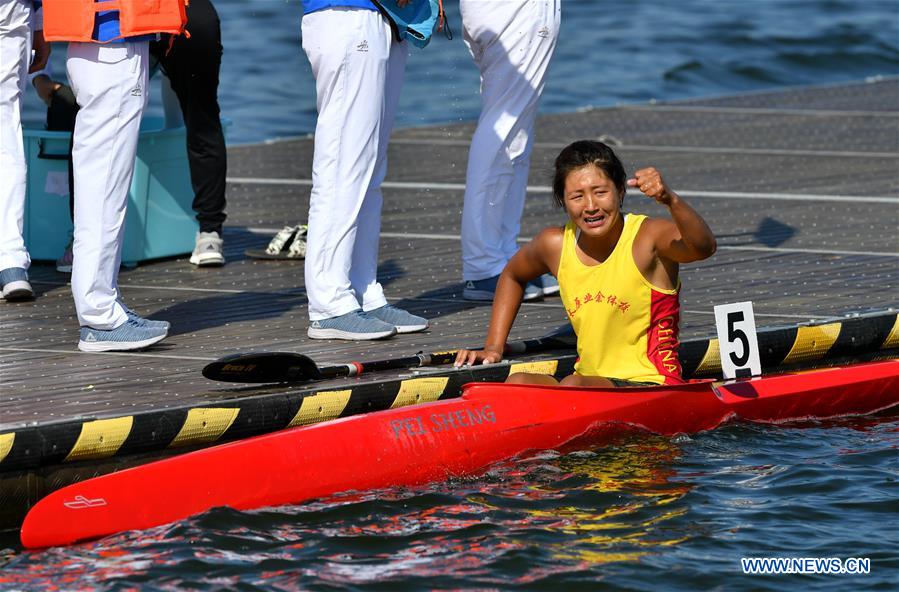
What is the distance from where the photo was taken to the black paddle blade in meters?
5.88

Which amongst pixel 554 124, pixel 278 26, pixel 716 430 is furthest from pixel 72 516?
pixel 278 26

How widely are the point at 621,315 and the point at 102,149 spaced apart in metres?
2.10

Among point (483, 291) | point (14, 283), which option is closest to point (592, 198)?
point (483, 291)

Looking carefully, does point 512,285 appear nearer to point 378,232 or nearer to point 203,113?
point 378,232

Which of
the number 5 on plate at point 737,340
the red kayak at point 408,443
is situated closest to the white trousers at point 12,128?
the red kayak at point 408,443

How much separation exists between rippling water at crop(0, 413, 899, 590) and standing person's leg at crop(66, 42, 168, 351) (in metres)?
1.54

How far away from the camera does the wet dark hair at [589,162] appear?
241 inches

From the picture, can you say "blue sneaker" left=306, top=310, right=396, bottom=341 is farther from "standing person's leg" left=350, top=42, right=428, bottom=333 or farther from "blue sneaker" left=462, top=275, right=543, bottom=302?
"blue sneaker" left=462, top=275, right=543, bottom=302

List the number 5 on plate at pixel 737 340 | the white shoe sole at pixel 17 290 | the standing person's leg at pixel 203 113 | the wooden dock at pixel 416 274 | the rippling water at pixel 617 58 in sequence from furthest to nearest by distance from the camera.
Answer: the rippling water at pixel 617 58 < the standing person's leg at pixel 203 113 < the white shoe sole at pixel 17 290 < the number 5 on plate at pixel 737 340 < the wooden dock at pixel 416 274

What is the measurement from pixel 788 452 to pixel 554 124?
8.95 metres

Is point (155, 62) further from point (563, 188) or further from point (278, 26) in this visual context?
point (278, 26)

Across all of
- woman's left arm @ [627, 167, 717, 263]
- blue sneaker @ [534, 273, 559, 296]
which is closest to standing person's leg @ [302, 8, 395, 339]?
woman's left arm @ [627, 167, 717, 263]

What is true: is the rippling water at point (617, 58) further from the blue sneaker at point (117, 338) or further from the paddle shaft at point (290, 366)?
the paddle shaft at point (290, 366)

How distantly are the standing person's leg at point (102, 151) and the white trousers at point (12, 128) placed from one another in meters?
1.13
